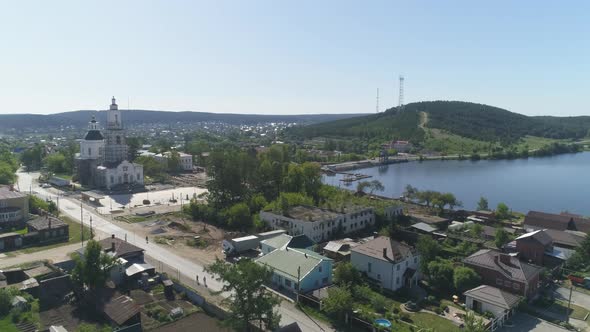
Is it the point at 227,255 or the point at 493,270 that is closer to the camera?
the point at 493,270

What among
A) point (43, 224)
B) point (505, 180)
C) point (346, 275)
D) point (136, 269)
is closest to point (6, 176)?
point (43, 224)

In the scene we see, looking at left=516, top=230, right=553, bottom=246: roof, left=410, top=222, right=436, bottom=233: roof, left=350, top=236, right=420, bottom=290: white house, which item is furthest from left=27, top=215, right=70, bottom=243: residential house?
left=516, top=230, right=553, bottom=246: roof

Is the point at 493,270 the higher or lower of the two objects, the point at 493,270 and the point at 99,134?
the lower

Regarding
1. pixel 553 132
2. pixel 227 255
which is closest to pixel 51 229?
pixel 227 255

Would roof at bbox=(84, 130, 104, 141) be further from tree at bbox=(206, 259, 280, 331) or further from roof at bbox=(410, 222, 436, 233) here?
tree at bbox=(206, 259, 280, 331)

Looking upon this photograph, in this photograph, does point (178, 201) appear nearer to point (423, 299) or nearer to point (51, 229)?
point (51, 229)

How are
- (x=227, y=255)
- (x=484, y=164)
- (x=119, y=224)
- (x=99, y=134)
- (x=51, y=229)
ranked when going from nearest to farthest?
1. (x=227, y=255)
2. (x=51, y=229)
3. (x=119, y=224)
4. (x=99, y=134)
5. (x=484, y=164)

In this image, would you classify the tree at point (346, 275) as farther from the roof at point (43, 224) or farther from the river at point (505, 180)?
the river at point (505, 180)

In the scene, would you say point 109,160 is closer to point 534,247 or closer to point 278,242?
point 278,242
